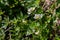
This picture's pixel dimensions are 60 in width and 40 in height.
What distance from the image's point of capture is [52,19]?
2316 mm

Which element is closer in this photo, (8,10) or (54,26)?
(54,26)

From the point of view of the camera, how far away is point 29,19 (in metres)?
2.38

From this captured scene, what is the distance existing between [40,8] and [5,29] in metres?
0.46

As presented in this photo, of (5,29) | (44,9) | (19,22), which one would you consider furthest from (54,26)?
(5,29)

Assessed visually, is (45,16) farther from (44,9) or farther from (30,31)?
(30,31)

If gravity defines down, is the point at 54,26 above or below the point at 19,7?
below

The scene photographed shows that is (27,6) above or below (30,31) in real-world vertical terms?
above

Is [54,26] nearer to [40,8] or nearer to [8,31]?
[40,8]

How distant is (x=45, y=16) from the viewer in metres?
2.34

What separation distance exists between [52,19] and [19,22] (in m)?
0.36

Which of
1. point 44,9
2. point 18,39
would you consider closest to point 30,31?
point 18,39

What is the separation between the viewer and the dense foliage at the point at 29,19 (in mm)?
2270

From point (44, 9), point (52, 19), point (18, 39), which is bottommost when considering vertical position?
point (18, 39)

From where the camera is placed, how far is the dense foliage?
2270mm
